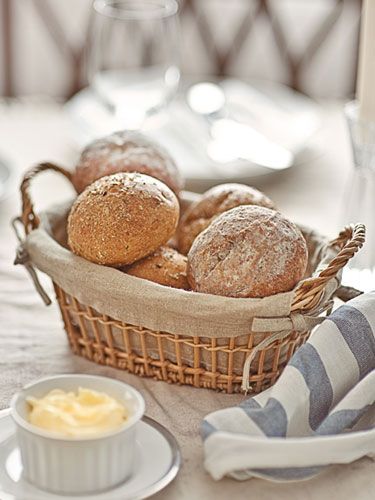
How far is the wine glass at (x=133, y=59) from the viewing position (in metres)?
1.30

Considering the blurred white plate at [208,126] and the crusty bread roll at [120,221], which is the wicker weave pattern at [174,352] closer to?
the crusty bread roll at [120,221]

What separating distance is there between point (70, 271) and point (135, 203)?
3.3 inches

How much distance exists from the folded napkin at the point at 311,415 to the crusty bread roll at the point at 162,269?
13cm

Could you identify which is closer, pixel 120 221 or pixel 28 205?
pixel 120 221

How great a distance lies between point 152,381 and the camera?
0.87 meters

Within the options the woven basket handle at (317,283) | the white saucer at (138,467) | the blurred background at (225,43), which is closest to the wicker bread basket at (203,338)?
the woven basket handle at (317,283)

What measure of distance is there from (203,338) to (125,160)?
23 centimetres

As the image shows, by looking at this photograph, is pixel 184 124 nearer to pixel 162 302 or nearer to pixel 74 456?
pixel 162 302

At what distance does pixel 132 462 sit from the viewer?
0.69m

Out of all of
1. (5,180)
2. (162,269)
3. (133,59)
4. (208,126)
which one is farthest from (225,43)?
(162,269)

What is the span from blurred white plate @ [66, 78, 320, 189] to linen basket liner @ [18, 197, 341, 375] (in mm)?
459

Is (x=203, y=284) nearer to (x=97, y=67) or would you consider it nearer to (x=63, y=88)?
(x=97, y=67)

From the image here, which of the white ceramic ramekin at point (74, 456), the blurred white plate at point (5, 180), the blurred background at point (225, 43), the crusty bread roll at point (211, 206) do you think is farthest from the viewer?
the blurred background at point (225, 43)

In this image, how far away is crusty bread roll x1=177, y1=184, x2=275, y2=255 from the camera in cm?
92
